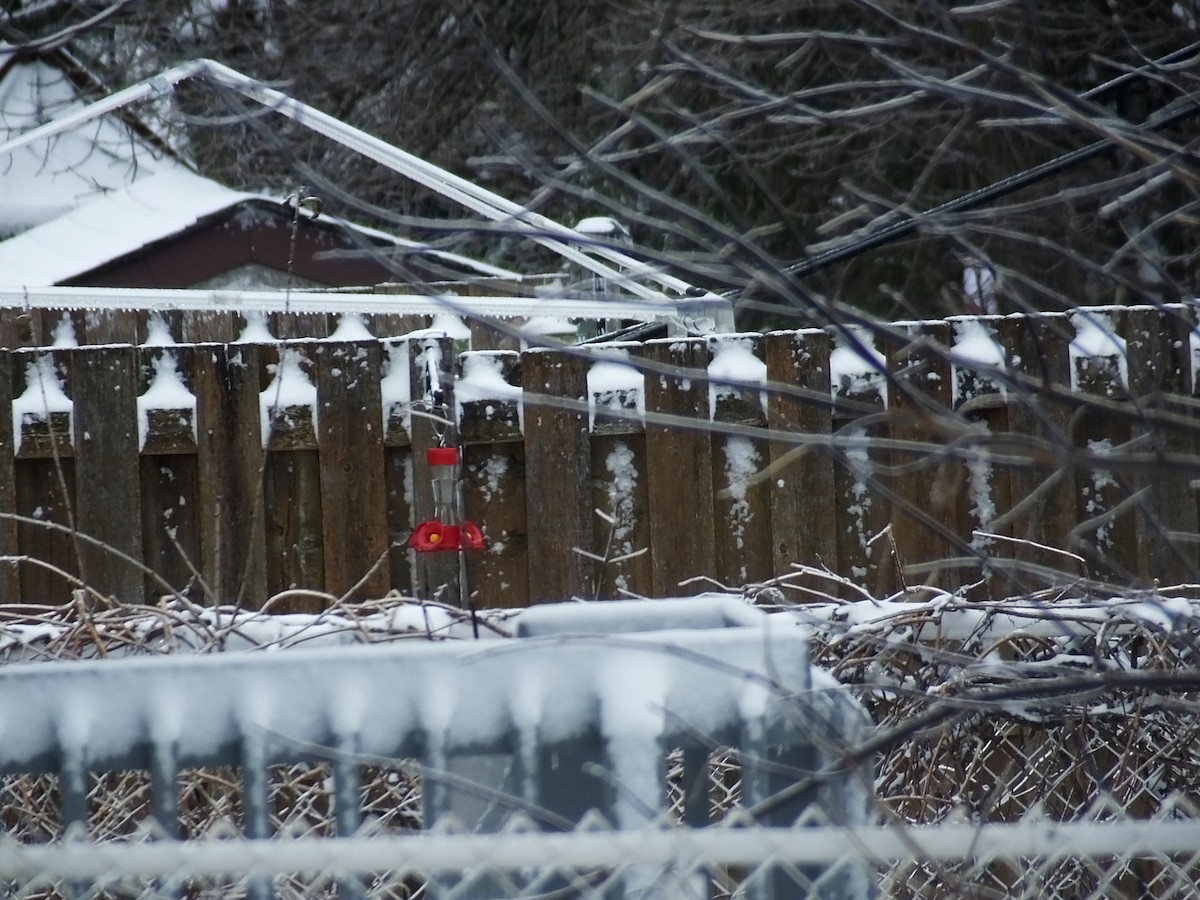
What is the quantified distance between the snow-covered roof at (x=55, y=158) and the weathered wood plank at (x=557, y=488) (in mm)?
6320

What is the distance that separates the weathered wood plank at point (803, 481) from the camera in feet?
12.6

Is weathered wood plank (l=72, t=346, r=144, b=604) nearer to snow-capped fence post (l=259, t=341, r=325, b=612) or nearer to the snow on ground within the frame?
snow-capped fence post (l=259, t=341, r=325, b=612)

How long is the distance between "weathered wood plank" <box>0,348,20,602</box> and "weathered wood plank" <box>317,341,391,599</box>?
0.89 m

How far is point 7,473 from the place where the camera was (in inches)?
148

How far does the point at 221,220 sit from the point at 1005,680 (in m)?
6.21

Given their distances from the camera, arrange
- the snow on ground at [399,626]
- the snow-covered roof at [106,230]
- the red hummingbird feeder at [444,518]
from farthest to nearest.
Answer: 1. the snow-covered roof at [106,230]
2. the red hummingbird feeder at [444,518]
3. the snow on ground at [399,626]

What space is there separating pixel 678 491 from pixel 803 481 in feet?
1.24

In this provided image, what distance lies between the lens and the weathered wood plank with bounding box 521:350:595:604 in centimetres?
378

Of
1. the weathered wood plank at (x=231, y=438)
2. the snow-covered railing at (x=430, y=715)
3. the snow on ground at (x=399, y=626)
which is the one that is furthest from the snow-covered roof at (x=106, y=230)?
the snow-covered railing at (x=430, y=715)

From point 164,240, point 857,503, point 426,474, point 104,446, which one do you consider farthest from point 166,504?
point 164,240

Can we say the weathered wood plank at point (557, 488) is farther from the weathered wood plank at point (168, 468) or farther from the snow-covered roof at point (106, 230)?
the snow-covered roof at point (106, 230)

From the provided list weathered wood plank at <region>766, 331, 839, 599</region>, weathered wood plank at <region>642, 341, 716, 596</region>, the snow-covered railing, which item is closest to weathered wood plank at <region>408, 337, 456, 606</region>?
weathered wood plank at <region>642, 341, 716, 596</region>

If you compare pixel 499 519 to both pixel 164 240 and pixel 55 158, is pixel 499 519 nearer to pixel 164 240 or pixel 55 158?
pixel 164 240

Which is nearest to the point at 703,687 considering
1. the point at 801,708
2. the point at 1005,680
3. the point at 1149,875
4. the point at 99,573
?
the point at 801,708
